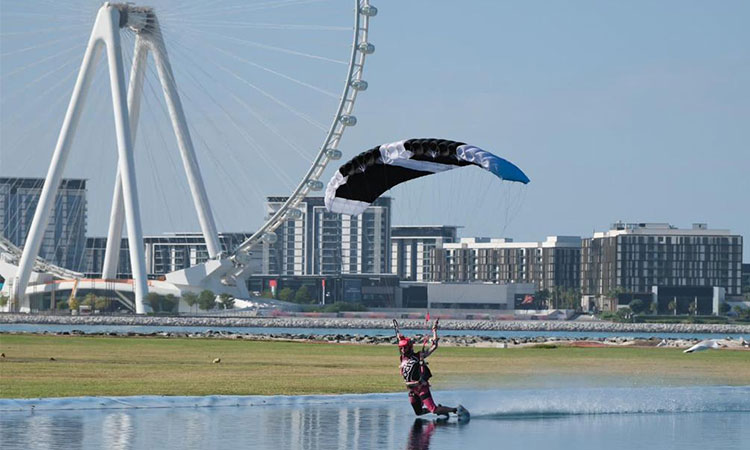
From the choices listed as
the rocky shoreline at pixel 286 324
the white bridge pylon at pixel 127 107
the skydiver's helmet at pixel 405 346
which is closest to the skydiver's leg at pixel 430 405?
the skydiver's helmet at pixel 405 346

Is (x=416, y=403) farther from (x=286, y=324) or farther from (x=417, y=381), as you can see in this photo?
(x=286, y=324)

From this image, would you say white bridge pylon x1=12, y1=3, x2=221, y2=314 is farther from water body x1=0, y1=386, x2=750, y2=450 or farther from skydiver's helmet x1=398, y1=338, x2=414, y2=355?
skydiver's helmet x1=398, y1=338, x2=414, y2=355

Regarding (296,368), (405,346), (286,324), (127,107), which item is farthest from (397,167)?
(286,324)

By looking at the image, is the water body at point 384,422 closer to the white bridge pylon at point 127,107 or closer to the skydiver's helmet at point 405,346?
the skydiver's helmet at point 405,346

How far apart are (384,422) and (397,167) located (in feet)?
24.6

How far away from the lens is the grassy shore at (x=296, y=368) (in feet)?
88.6

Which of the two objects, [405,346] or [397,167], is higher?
[397,167]

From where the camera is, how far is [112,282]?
12381 centimetres

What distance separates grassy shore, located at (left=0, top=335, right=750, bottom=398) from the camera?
27.0m

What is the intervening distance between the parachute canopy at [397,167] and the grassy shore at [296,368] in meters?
3.81

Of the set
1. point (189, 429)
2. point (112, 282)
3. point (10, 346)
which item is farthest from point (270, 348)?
point (112, 282)

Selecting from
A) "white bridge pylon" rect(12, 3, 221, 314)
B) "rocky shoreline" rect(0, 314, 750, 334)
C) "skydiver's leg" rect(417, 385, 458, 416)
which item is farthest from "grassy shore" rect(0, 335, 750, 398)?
"rocky shoreline" rect(0, 314, 750, 334)

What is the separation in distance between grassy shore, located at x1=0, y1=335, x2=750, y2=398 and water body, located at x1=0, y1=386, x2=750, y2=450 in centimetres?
254

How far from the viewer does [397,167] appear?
88.6 ft
